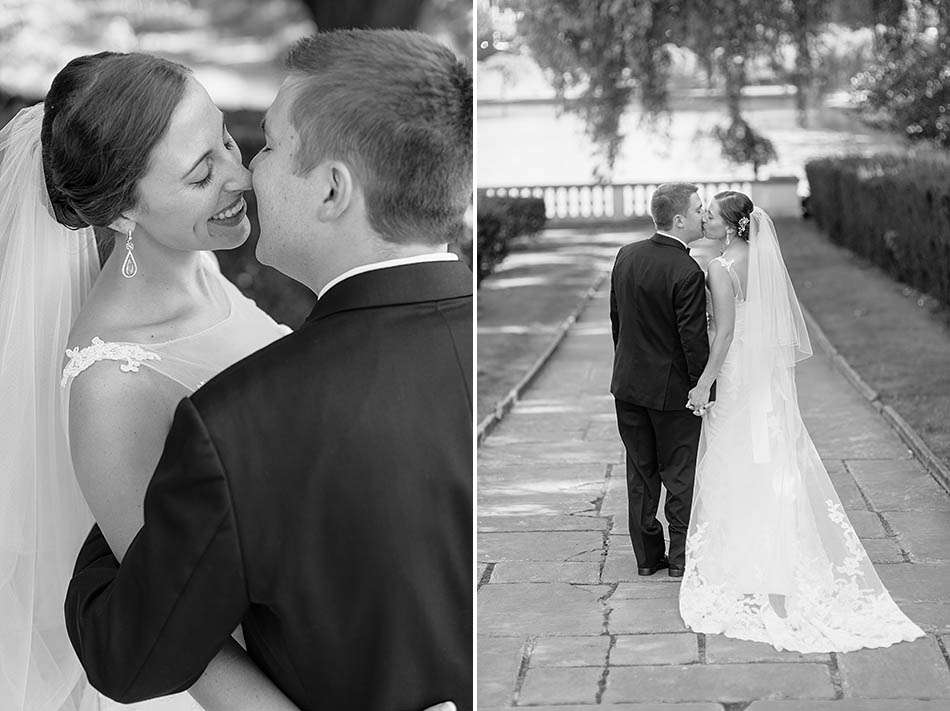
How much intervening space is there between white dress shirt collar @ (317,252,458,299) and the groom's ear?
0.06m

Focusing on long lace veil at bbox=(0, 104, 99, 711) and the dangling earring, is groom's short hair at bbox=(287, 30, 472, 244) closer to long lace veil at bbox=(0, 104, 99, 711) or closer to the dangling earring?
the dangling earring

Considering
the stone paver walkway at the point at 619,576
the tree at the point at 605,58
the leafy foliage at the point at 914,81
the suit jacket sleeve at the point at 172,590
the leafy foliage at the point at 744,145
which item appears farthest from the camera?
the leafy foliage at the point at 914,81

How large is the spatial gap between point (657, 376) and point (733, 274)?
31cm

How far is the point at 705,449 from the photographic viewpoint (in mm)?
2934

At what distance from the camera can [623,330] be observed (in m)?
2.86

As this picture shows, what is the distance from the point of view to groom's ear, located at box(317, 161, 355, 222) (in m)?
1.12

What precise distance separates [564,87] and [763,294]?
2.15 m

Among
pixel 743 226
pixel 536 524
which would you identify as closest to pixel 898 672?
pixel 536 524

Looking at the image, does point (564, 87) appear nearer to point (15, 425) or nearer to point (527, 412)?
point (527, 412)

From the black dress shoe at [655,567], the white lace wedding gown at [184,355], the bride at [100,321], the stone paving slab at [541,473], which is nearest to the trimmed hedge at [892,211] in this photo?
the stone paving slab at [541,473]

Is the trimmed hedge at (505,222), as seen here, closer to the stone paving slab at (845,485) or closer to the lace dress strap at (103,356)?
the stone paving slab at (845,485)

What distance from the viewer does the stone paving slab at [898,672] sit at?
253cm

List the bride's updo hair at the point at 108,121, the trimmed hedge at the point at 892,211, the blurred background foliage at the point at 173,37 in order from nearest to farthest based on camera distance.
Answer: the bride's updo hair at the point at 108,121 < the blurred background foliage at the point at 173,37 < the trimmed hedge at the point at 892,211

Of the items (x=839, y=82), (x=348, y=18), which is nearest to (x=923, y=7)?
(x=839, y=82)
